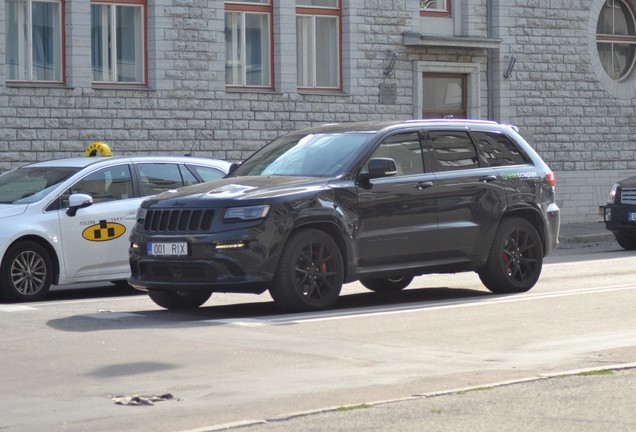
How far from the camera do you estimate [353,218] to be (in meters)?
13.0

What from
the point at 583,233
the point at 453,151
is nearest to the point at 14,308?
the point at 453,151

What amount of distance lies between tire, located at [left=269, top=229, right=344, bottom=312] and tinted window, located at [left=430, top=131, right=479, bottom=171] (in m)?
1.82

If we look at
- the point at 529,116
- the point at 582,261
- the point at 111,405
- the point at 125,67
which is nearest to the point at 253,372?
the point at 111,405

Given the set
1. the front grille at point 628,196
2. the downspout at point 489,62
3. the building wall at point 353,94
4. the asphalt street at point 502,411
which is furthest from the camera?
the downspout at point 489,62

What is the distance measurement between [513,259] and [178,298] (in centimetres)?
351

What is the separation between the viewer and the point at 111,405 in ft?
26.8

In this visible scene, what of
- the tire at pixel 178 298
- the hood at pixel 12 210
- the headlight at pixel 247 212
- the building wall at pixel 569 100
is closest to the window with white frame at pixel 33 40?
the hood at pixel 12 210

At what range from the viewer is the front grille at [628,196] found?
22438 millimetres

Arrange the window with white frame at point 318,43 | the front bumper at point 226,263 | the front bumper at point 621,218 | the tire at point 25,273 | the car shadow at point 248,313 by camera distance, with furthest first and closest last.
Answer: the window with white frame at point 318,43, the front bumper at point 621,218, the tire at point 25,273, the front bumper at point 226,263, the car shadow at point 248,313

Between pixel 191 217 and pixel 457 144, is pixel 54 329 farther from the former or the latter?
pixel 457 144

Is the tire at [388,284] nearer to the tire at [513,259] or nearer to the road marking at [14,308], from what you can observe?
the tire at [513,259]

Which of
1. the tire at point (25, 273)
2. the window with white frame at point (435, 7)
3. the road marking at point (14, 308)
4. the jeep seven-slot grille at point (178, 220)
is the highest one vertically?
the window with white frame at point (435, 7)

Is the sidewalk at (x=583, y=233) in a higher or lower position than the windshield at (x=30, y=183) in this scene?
lower

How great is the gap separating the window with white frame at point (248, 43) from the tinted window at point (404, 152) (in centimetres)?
1348
